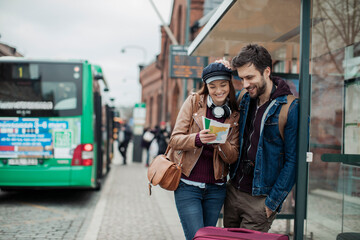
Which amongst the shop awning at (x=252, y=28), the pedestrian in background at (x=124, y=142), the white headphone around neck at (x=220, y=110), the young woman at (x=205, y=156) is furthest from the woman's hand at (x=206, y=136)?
the pedestrian in background at (x=124, y=142)

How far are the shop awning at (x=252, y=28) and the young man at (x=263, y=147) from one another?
0.85 meters

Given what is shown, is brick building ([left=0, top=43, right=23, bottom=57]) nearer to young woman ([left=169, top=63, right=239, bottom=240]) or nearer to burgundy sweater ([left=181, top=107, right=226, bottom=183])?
young woman ([left=169, top=63, right=239, bottom=240])

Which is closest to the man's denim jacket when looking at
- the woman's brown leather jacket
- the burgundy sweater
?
the woman's brown leather jacket

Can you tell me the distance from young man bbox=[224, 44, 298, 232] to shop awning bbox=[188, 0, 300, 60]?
2.79 feet

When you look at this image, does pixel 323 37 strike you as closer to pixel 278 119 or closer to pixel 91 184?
pixel 278 119

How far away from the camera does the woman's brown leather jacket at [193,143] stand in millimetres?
3002

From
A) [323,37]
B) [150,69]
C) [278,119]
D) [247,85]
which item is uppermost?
[150,69]

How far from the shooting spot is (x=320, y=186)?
18.6 feet

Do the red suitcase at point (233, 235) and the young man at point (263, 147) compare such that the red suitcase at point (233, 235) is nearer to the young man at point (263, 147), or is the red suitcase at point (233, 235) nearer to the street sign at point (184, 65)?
the young man at point (263, 147)

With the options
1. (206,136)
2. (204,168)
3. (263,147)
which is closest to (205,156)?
(204,168)

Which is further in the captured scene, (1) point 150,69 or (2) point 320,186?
(1) point 150,69

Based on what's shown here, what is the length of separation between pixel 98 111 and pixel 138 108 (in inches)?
393

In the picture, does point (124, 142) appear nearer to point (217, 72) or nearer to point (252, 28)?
point (252, 28)

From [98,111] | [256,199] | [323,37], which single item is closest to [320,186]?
[323,37]
